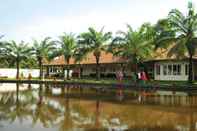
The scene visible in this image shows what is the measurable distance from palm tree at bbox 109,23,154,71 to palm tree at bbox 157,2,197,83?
5428 millimetres

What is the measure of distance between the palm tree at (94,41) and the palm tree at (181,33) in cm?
1200

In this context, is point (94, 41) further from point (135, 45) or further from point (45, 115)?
point (45, 115)

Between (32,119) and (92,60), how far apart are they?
126ft

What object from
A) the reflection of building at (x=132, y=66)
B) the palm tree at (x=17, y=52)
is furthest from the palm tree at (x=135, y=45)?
the palm tree at (x=17, y=52)

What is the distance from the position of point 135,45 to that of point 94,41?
689 centimetres

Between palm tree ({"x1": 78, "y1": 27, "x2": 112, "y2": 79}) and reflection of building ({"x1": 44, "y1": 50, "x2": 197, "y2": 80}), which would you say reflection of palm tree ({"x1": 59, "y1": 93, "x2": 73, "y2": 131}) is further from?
palm tree ({"x1": 78, "y1": 27, "x2": 112, "y2": 79})

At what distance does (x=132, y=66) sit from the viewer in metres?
46.0

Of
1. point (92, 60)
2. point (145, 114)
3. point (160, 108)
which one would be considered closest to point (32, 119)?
point (145, 114)

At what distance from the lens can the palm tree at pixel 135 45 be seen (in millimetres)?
42125

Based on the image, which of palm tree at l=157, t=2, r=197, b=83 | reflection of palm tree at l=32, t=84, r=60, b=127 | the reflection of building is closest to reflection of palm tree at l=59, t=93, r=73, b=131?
reflection of palm tree at l=32, t=84, r=60, b=127

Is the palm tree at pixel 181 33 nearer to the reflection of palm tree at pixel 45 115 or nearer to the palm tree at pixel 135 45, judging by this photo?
the palm tree at pixel 135 45

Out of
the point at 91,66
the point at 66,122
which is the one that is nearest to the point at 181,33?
the point at 91,66

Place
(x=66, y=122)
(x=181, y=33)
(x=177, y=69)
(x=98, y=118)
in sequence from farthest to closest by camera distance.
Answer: (x=177, y=69) → (x=181, y=33) → (x=98, y=118) → (x=66, y=122)

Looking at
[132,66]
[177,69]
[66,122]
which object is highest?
[132,66]
